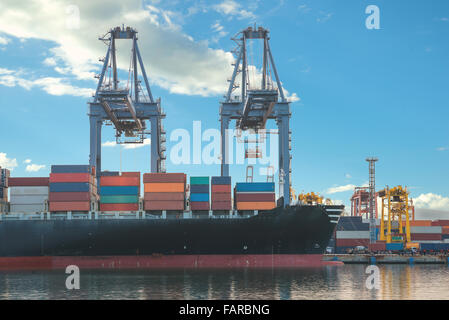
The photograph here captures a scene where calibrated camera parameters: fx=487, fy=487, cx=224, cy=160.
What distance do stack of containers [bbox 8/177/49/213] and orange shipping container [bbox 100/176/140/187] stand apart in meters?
6.49

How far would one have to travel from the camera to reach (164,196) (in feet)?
176

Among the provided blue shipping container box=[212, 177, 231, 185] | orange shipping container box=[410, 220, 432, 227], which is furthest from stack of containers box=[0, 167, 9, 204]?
orange shipping container box=[410, 220, 432, 227]

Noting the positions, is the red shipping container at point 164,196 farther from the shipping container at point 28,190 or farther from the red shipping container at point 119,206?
the shipping container at point 28,190

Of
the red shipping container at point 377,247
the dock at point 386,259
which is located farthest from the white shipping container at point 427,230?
the dock at point 386,259

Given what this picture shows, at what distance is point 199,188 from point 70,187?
14100 mm

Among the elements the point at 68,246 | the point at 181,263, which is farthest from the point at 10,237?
the point at 181,263

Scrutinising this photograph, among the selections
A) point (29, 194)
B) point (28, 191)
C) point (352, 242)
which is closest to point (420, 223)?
Answer: point (352, 242)

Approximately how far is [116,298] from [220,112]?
3646 centimetres

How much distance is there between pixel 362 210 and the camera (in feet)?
365

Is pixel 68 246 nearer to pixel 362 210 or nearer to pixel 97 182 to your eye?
pixel 97 182

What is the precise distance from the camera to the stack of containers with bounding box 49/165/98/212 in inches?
2073

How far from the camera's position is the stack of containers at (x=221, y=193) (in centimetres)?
5344

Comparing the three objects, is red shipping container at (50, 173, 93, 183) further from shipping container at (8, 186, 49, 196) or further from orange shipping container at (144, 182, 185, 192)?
orange shipping container at (144, 182, 185, 192)

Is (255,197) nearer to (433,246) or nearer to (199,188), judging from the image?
(199,188)
